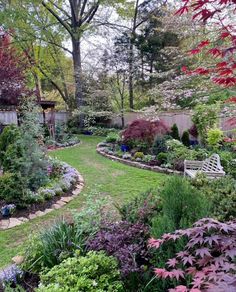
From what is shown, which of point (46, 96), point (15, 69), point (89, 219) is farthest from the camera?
point (46, 96)

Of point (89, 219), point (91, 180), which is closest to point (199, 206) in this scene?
point (89, 219)

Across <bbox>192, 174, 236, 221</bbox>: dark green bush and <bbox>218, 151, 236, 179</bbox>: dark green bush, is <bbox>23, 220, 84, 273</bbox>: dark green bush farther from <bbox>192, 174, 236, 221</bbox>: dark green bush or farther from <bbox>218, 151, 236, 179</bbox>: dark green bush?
<bbox>218, 151, 236, 179</bbox>: dark green bush

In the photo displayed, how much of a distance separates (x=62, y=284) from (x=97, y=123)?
14.6 meters

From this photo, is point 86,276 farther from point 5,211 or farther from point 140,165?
point 140,165

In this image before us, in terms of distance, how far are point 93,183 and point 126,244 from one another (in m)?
3.68

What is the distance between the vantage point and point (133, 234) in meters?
2.36

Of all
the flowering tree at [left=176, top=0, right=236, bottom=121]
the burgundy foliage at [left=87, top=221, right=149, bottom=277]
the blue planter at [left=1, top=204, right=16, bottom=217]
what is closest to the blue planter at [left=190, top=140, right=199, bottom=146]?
the flowering tree at [left=176, top=0, right=236, bottom=121]

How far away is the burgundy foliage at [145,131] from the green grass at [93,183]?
1377mm

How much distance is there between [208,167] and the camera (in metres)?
5.88

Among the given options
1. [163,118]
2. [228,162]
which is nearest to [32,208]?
[228,162]

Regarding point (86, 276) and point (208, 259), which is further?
point (86, 276)

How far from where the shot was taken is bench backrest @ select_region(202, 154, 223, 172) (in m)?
5.70

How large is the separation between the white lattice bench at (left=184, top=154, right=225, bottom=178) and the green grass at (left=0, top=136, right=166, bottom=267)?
2.34 ft

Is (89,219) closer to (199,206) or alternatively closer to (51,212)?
(199,206)
